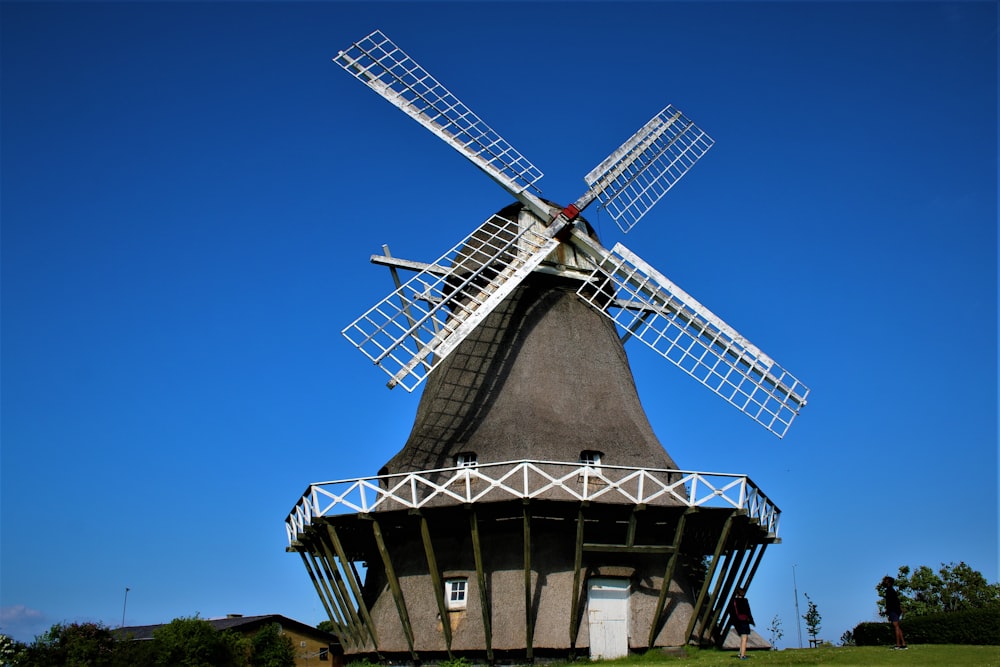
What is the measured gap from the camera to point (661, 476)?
56.2 feet

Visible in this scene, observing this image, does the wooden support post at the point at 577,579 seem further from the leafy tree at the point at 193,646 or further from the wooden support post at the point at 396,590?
the leafy tree at the point at 193,646

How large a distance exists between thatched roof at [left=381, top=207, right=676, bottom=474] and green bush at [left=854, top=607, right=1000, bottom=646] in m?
5.61

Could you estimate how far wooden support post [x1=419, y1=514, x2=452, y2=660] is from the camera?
1454cm

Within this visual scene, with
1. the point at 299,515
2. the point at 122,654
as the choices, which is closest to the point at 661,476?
the point at 299,515

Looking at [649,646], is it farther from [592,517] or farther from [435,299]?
[435,299]

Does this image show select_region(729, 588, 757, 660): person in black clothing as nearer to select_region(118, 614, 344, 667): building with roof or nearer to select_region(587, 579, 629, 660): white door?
select_region(587, 579, 629, 660): white door

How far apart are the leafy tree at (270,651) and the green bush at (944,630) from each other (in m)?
15.6

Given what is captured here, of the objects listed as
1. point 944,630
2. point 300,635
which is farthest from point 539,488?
point 300,635

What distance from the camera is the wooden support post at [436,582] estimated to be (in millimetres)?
14539

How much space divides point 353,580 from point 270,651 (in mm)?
10821

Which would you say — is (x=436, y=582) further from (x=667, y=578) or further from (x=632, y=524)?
(x=667, y=578)

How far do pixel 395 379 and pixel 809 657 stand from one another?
29.3 feet

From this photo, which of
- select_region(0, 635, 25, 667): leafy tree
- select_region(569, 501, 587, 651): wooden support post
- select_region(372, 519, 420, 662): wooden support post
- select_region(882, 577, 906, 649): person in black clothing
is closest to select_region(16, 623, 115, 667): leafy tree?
select_region(0, 635, 25, 667): leafy tree

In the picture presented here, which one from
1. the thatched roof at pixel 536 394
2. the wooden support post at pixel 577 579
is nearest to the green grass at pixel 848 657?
the wooden support post at pixel 577 579
